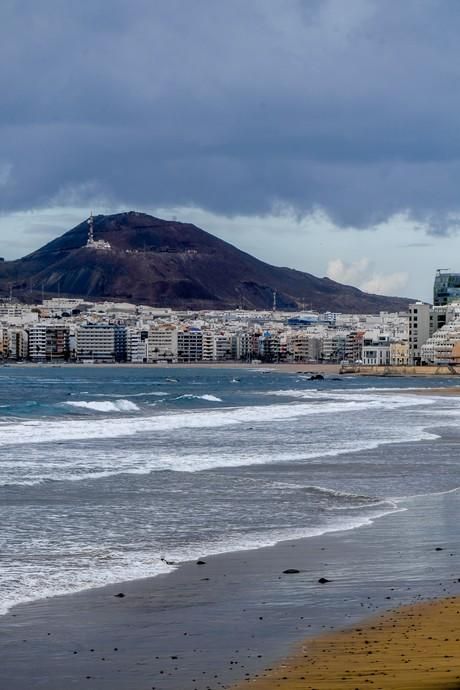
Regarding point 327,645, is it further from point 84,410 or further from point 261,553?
point 84,410

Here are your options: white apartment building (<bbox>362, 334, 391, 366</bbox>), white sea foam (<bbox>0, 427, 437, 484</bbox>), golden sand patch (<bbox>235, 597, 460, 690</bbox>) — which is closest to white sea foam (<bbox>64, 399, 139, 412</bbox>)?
white sea foam (<bbox>0, 427, 437, 484</bbox>)

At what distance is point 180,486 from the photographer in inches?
809

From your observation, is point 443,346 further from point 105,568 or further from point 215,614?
point 215,614

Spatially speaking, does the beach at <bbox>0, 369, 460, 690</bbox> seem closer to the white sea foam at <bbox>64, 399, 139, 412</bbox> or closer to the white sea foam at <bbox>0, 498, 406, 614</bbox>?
the white sea foam at <bbox>0, 498, 406, 614</bbox>

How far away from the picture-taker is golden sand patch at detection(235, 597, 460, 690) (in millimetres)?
8312

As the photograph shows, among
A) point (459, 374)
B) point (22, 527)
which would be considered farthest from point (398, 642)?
point (459, 374)

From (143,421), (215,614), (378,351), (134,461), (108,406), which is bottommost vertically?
(108,406)

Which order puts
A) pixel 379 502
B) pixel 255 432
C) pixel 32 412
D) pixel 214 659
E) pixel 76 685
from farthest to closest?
1. pixel 32 412
2. pixel 255 432
3. pixel 379 502
4. pixel 214 659
5. pixel 76 685

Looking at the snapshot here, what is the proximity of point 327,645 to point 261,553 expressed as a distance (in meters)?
4.39

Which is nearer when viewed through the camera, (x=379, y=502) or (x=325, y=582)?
(x=325, y=582)

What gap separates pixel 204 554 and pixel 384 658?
500cm

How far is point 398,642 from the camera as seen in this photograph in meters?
9.58

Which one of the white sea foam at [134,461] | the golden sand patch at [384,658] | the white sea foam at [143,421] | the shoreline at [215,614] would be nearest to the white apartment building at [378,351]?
the white sea foam at [143,421]

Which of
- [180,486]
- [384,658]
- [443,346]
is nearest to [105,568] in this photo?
[384,658]
